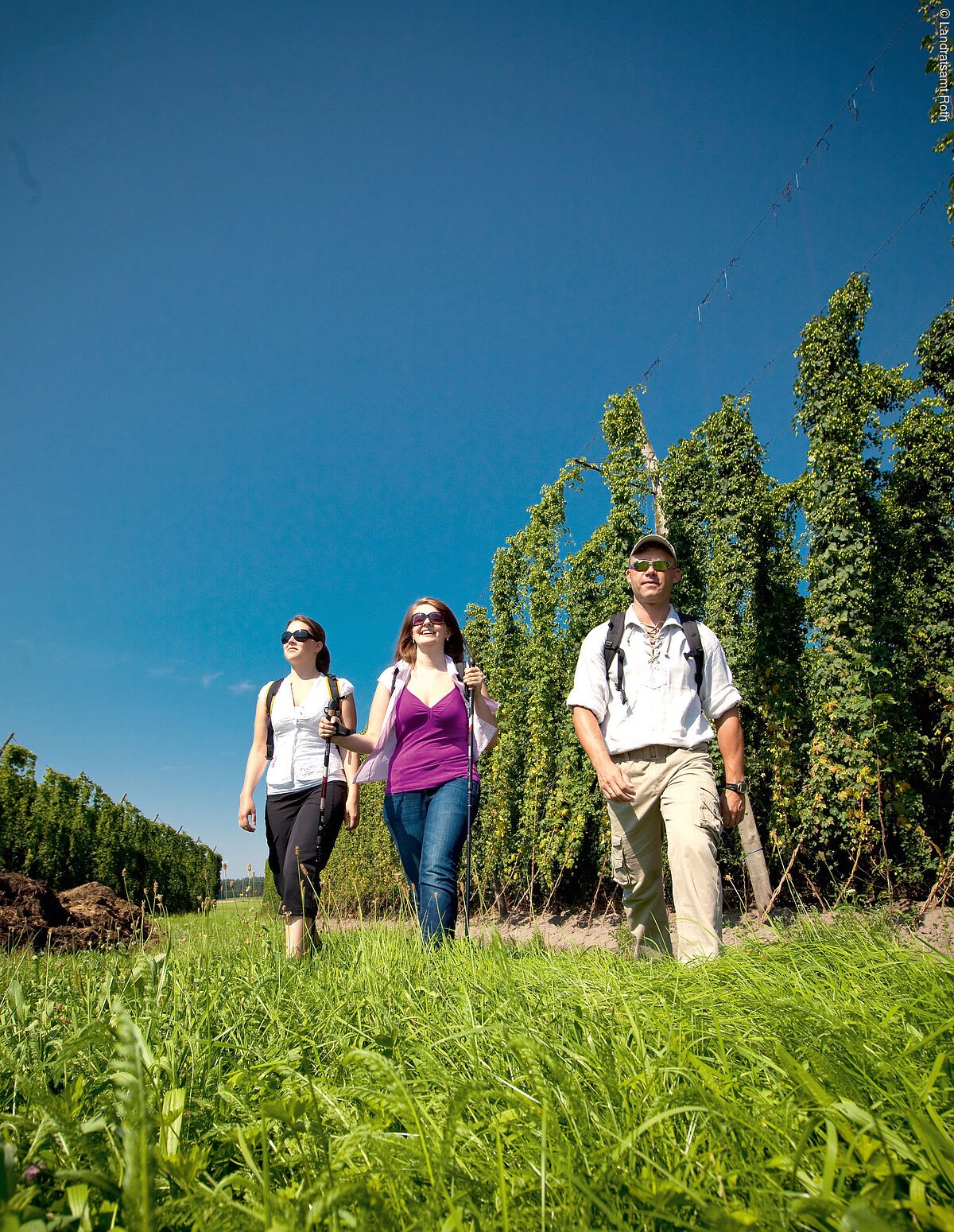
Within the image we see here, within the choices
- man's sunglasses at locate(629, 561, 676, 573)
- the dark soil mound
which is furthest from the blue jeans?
the dark soil mound

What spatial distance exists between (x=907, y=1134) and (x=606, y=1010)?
2.57 ft

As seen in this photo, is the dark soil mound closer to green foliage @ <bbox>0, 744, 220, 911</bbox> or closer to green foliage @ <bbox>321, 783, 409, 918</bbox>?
green foliage @ <bbox>0, 744, 220, 911</bbox>

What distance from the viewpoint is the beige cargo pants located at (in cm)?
288

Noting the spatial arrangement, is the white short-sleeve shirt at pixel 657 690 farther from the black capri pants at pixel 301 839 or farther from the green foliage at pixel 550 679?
the green foliage at pixel 550 679

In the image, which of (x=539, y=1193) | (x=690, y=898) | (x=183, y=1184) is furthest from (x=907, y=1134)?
(x=690, y=898)

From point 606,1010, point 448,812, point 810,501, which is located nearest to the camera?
point 606,1010

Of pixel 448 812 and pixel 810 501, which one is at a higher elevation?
pixel 810 501

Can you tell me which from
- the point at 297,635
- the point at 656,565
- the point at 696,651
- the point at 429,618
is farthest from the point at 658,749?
the point at 297,635

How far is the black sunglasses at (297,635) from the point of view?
4078 millimetres

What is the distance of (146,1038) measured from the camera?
1.58 metres

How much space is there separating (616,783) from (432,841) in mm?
1003

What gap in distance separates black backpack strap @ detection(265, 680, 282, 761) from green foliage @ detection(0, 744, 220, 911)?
10038 millimetres

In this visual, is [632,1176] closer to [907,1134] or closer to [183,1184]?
[907,1134]

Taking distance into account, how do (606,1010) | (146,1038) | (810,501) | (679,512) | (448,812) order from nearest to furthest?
1. (146,1038)
2. (606,1010)
3. (448,812)
4. (810,501)
5. (679,512)
